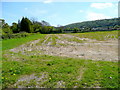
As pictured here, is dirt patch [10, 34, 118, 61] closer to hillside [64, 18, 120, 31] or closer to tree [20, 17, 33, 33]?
tree [20, 17, 33, 33]

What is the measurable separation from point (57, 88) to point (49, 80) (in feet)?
2.24

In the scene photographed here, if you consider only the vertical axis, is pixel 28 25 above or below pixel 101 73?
above

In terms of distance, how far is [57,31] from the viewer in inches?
3241

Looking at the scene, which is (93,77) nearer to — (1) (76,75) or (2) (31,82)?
Answer: (1) (76,75)

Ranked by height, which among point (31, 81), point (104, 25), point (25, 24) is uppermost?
point (104, 25)

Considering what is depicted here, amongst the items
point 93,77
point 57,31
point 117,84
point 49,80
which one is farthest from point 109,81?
point 57,31

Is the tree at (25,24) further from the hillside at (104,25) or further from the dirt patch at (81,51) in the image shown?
the hillside at (104,25)

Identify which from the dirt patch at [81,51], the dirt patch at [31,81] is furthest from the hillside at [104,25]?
the dirt patch at [31,81]

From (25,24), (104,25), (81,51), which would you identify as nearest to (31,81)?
(81,51)

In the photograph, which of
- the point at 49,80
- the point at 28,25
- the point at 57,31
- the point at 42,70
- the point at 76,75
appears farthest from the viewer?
the point at 57,31

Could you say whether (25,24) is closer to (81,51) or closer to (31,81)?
(81,51)

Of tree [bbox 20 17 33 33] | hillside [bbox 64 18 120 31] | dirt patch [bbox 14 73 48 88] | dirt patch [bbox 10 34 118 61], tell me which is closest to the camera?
dirt patch [bbox 14 73 48 88]

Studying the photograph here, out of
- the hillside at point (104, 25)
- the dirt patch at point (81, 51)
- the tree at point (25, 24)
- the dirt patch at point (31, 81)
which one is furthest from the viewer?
the hillside at point (104, 25)

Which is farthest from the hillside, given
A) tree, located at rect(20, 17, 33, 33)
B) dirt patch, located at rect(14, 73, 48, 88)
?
dirt patch, located at rect(14, 73, 48, 88)
